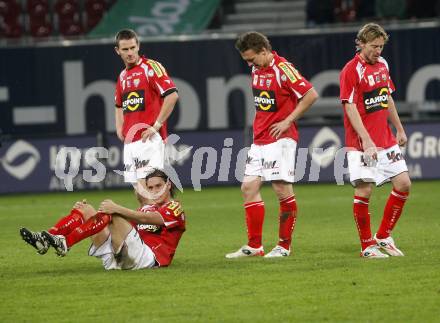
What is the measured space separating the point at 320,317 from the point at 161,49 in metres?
14.3

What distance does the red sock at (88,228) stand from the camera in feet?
27.1

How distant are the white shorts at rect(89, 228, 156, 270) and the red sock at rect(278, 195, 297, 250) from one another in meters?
1.33

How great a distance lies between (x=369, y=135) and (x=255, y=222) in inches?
50.9

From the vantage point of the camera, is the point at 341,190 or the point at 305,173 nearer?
the point at 341,190

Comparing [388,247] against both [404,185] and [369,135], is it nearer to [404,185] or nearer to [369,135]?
[404,185]

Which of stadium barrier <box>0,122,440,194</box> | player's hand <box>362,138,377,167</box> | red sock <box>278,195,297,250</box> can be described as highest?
player's hand <box>362,138,377,167</box>

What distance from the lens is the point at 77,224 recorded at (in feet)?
27.2

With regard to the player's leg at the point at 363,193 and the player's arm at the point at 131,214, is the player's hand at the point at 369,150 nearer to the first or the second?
the player's leg at the point at 363,193

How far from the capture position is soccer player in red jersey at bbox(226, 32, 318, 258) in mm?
9492

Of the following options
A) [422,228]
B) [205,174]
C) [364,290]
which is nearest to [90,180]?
[205,174]

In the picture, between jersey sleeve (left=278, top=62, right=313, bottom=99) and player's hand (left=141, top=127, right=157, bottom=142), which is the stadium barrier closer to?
player's hand (left=141, top=127, right=157, bottom=142)

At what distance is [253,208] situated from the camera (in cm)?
971

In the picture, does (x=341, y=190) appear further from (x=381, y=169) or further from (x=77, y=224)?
(x=77, y=224)

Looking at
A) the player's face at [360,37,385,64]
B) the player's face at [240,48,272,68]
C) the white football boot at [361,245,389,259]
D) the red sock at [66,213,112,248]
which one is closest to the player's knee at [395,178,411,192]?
the white football boot at [361,245,389,259]
